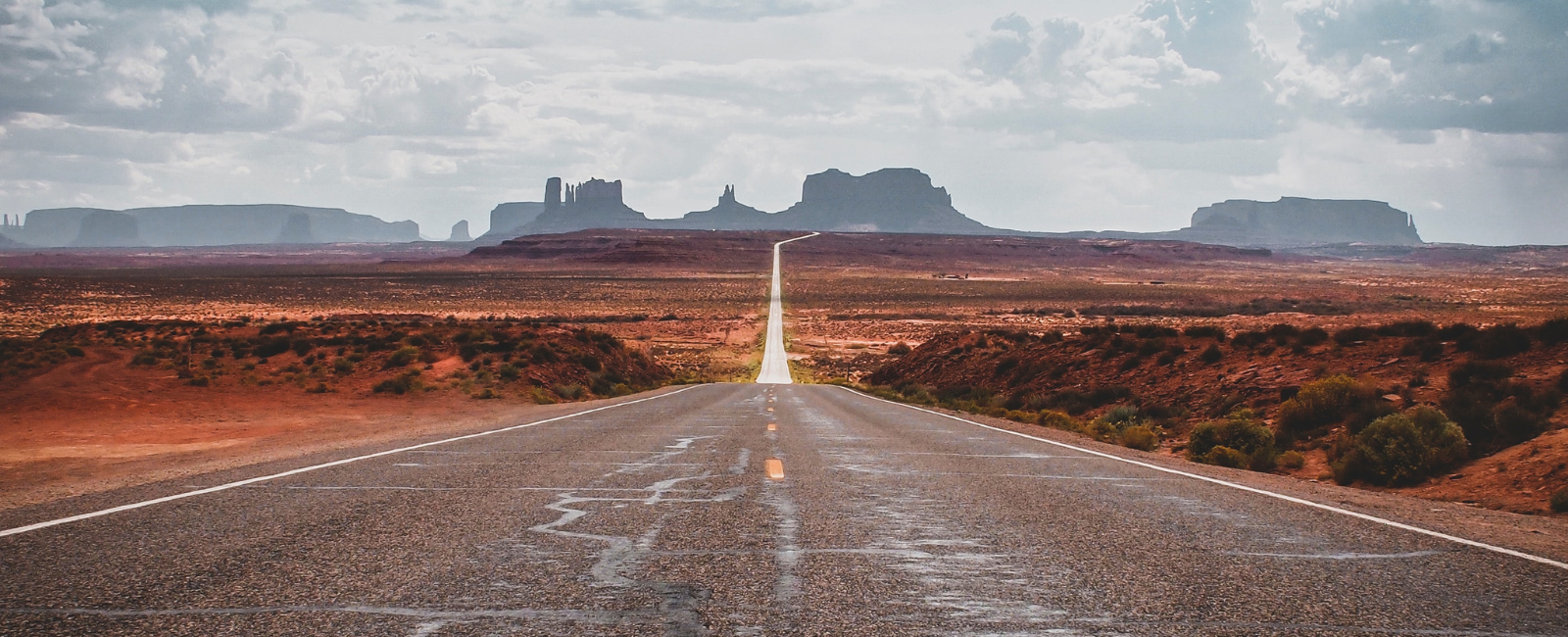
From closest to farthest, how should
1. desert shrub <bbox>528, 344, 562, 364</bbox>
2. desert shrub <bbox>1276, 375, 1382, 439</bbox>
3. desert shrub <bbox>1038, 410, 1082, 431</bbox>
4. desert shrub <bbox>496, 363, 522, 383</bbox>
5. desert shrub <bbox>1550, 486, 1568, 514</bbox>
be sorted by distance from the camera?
desert shrub <bbox>1550, 486, 1568, 514</bbox>
desert shrub <bbox>1276, 375, 1382, 439</bbox>
desert shrub <bbox>1038, 410, 1082, 431</bbox>
desert shrub <bbox>496, 363, 522, 383</bbox>
desert shrub <bbox>528, 344, 562, 364</bbox>

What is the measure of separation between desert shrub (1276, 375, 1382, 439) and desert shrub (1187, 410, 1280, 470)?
26.3 inches

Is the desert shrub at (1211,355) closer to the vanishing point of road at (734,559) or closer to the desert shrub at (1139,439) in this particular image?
the desert shrub at (1139,439)

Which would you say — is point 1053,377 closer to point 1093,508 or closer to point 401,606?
point 1093,508

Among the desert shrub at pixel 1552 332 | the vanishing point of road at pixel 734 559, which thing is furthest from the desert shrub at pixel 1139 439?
the vanishing point of road at pixel 734 559

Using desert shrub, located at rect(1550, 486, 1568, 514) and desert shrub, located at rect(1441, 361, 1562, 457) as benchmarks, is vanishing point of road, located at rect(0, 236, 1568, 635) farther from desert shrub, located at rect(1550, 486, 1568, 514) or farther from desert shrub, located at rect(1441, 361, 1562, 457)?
desert shrub, located at rect(1441, 361, 1562, 457)

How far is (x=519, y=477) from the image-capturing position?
10109 mm

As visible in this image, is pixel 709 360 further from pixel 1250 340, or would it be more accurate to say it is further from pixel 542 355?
pixel 1250 340

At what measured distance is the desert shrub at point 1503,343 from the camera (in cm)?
1839

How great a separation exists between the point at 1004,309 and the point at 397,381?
69340 millimetres

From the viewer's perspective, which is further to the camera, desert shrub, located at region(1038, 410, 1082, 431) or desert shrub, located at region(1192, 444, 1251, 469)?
desert shrub, located at region(1038, 410, 1082, 431)

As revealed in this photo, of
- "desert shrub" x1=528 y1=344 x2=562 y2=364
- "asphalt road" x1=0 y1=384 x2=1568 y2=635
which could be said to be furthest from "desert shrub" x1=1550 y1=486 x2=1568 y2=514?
"desert shrub" x1=528 y1=344 x2=562 y2=364

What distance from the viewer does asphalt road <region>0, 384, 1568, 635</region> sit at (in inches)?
197

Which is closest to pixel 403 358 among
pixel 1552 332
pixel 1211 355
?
pixel 1211 355

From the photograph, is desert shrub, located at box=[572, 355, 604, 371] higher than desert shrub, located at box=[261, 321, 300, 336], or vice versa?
desert shrub, located at box=[261, 321, 300, 336]
